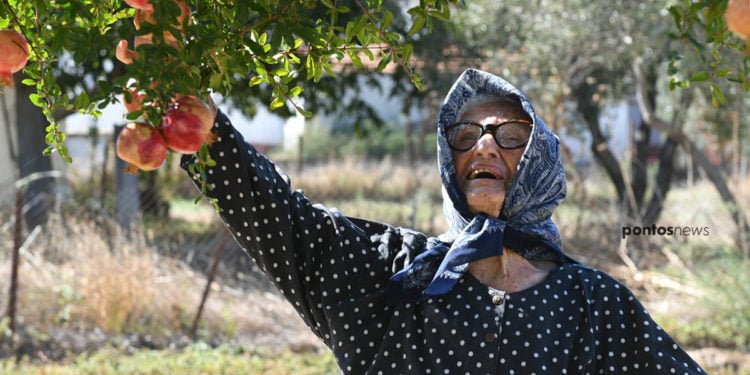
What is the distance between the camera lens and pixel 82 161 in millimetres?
11820

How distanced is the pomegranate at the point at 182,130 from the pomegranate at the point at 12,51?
0.26 meters

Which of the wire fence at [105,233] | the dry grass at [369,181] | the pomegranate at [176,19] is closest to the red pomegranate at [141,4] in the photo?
the pomegranate at [176,19]

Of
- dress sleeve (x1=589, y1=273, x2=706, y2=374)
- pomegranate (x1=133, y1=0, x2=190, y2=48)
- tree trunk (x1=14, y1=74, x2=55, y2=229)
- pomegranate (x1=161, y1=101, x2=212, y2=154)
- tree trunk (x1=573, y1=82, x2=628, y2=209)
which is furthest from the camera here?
tree trunk (x1=573, y1=82, x2=628, y2=209)

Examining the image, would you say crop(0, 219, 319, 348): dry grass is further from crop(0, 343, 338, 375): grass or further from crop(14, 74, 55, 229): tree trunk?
crop(14, 74, 55, 229): tree trunk

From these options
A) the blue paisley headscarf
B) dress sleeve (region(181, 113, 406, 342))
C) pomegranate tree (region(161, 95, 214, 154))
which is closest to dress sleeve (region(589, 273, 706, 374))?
the blue paisley headscarf

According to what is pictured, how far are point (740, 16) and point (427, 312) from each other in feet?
3.75

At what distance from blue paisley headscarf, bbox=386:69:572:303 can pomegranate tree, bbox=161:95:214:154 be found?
0.81 meters

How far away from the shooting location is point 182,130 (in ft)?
4.55

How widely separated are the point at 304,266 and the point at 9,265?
5166 millimetres

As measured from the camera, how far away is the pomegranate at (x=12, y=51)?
142 centimetres

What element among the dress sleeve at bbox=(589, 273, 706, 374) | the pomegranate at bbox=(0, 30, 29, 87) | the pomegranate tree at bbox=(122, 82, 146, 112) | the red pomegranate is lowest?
the dress sleeve at bbox=(589, 273, 706, 374)

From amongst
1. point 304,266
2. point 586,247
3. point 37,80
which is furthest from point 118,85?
point 586,247

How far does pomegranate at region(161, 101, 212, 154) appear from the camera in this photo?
4.48 feet

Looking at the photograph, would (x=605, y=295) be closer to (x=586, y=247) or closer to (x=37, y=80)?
(x=37, y=80)
